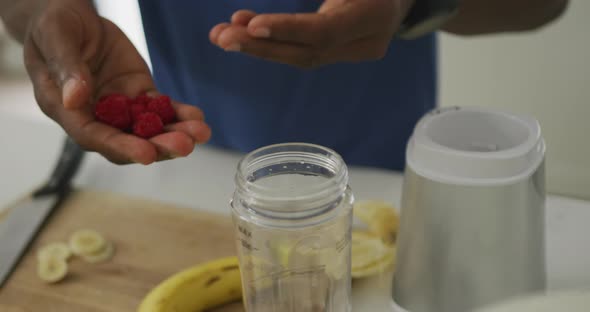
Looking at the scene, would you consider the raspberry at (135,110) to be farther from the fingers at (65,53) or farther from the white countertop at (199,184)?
the white countertop at (199,184)

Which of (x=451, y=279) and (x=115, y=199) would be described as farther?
(x=115, y=199)

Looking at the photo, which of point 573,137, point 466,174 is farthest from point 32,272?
point 573,137

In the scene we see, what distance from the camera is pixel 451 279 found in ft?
1.73

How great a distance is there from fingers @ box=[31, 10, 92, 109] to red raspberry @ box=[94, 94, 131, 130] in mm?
26

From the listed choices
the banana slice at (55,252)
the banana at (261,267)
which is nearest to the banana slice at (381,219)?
the banana at (261,267)

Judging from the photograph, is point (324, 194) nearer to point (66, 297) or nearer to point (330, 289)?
point (330, 289)

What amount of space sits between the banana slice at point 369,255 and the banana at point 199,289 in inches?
4.5

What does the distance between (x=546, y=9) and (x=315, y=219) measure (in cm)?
53

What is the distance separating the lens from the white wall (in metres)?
1.42

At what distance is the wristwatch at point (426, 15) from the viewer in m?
0.71

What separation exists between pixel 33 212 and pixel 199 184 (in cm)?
20

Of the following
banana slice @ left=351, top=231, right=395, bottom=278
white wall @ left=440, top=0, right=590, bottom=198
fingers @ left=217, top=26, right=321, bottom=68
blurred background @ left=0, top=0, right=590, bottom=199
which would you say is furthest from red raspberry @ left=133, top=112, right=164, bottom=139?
white wall @ left=440, top=0, right=590, bottom=198

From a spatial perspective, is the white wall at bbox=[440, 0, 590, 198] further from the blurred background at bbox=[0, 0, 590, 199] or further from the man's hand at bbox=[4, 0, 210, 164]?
the man's hand at bbox=[4, 0, 210, 164]

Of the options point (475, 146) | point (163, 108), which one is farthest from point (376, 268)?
point (163, 108)
